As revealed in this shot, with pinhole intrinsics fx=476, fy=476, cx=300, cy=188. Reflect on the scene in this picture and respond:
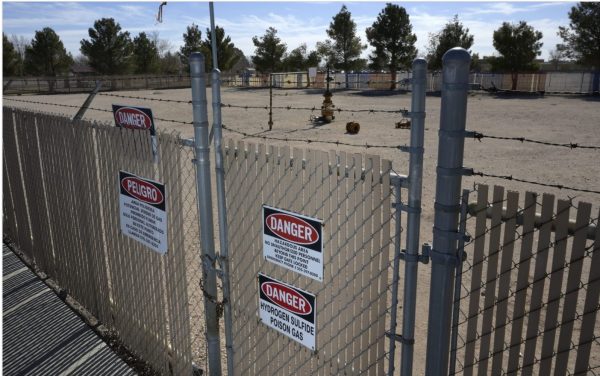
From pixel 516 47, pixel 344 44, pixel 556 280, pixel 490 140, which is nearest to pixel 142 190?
pixel 556 280

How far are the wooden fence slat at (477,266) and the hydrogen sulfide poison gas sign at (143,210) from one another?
229cm

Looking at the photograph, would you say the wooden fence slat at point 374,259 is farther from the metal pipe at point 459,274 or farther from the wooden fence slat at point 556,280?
the wooden fence slat at point 556,280

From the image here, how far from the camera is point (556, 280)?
7.14 ft

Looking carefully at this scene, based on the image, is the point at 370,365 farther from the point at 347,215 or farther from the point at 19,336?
the point at 19,336

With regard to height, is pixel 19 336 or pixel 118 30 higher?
pixel 118 30

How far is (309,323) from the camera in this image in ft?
9.50

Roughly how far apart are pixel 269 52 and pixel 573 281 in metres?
61.9

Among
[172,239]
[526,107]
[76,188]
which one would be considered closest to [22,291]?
[76,188]

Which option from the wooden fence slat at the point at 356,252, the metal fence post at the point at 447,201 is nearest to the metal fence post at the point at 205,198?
the wooden fence slat at the point at 356,252

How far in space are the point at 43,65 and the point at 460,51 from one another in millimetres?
65135

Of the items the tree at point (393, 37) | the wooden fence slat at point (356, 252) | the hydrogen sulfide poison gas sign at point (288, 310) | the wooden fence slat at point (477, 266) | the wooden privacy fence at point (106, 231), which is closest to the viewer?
the wooden fence slat at point (477, 266)

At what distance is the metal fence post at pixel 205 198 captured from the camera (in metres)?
3.08

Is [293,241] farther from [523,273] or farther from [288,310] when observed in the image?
[523,273]

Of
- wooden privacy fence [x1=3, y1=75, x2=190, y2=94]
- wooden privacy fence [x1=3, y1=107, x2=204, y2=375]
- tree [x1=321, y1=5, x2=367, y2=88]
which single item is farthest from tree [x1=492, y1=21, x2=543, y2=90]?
wooden privacy fence [x1=3, y1=107, x2=204, y2=375]
